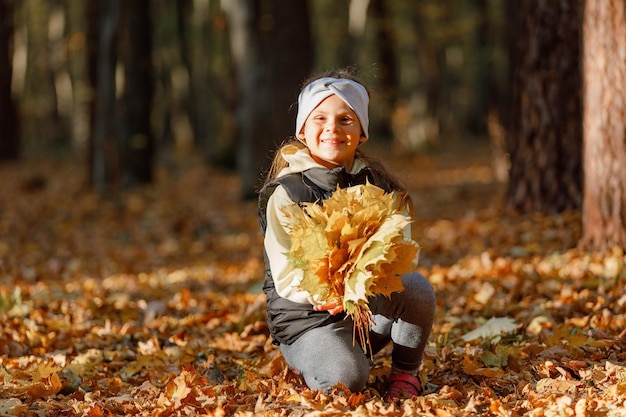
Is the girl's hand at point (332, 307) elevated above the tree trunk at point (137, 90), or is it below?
below

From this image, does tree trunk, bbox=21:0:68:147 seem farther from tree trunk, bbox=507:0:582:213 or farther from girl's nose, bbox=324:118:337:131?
girl's nose, bbox=324:118:337:131

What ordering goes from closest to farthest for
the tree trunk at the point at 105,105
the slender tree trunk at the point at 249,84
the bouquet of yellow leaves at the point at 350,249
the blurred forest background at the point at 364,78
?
the bouquet of yellow leaves at the point at 350,249 < the blurred forest background at the point at 364,78 < the slender tree trunk at the point at 249,84 < the tree trunk at the point at 105,105

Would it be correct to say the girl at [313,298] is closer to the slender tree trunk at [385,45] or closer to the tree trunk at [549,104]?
the tree trunk at [549,104]

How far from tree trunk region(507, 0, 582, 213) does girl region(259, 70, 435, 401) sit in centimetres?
398

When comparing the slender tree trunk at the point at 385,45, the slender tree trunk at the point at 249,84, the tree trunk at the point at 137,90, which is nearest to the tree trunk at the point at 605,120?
the slender tree trunk at the point at 249,84

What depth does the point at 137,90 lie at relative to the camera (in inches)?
505

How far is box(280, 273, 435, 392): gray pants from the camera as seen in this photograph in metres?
3.12

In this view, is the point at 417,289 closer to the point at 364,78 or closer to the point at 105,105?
the point at 105,105

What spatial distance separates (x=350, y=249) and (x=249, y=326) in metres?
1.77

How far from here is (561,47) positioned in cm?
675

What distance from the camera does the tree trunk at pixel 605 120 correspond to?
5.05 m

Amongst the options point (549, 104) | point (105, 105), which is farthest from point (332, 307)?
point (105, 105)

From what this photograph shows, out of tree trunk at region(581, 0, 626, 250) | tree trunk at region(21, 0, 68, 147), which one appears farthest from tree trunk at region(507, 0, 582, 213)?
tree trunk at region(21, 0, 68, 147)

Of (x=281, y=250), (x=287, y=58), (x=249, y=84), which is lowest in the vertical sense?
(x=281, y=250)
